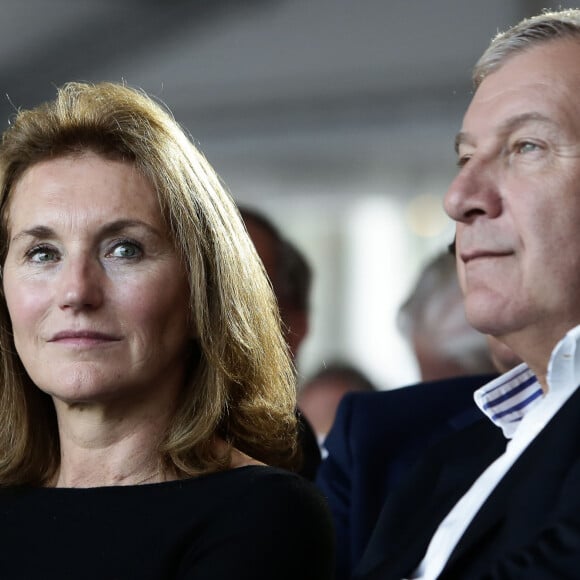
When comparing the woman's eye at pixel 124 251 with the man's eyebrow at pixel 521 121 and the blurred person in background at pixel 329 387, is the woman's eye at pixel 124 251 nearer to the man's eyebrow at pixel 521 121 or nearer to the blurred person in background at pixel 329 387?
the man's eyebrow at pixel 521 121

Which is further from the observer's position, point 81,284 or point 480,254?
point 81,284

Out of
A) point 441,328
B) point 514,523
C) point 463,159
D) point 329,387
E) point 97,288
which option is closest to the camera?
point 514,523

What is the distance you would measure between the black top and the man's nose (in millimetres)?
542

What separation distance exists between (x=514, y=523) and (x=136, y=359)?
2.50 ft

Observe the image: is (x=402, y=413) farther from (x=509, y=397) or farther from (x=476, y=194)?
(x=476, y=194)

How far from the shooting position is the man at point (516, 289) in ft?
4.82

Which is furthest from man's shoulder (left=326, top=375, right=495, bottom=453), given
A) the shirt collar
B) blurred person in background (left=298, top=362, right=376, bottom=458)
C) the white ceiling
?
the white ceiling

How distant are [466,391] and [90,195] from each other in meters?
0.95

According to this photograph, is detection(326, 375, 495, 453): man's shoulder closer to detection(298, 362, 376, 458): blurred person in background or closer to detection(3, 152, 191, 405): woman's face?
detection(3, 152, 191, 405): woman's face

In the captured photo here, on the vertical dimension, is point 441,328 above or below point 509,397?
above

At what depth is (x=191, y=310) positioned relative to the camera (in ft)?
6.65

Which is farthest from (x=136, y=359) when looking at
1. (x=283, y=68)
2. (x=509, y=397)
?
(x=283, y=68)

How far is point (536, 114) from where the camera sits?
66.0 inches

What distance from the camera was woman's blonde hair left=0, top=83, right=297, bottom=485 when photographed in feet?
6.59
